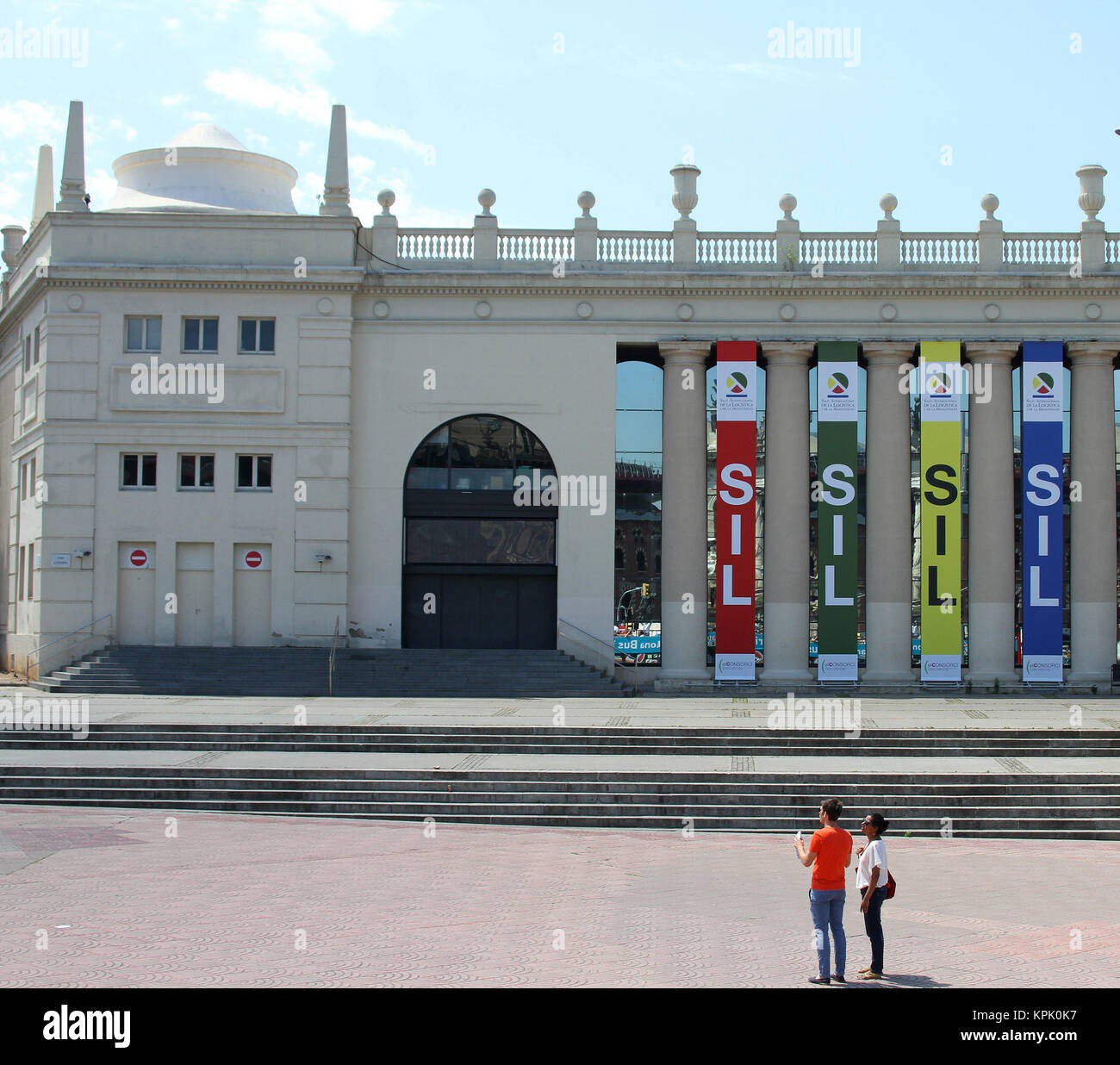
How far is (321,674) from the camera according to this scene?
34000 millimetres

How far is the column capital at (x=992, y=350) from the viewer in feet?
121

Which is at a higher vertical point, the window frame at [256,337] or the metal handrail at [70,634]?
the window frame at [256,337]

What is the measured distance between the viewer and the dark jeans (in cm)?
1144

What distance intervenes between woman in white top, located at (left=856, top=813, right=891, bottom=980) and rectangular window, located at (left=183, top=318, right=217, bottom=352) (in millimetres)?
28750

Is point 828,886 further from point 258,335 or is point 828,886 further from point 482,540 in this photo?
point 258,335

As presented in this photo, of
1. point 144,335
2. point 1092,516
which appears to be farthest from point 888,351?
point 144,335

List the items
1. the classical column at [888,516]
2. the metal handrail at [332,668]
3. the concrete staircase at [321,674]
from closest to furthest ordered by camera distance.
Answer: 1. the metal handrail at [332,668]
2. the concrete staircase at [321,674]
3. the classical column at [888,516]

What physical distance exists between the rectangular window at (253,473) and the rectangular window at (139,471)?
233cm

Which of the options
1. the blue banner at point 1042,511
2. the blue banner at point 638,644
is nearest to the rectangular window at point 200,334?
the blue banner at point 638,644

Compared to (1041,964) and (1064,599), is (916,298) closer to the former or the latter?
(1064,599)

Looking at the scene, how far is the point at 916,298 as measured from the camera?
37.1 m

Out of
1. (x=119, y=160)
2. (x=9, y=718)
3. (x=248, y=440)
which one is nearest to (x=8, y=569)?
(x=248, y=440)

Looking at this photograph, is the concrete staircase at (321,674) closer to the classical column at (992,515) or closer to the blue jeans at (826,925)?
the classical column at (992,515)

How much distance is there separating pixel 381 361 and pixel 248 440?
4200 millimetres
